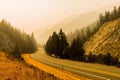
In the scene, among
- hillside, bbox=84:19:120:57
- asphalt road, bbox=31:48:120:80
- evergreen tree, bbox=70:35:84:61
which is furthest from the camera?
hillside, bbox=84:19:120:57

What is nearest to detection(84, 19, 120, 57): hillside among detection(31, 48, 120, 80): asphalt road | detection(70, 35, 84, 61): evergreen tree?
detection(70, 35, 84, 61): evergreen tree

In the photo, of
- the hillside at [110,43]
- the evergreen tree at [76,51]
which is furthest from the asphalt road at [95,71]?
the hillside at [110,43]

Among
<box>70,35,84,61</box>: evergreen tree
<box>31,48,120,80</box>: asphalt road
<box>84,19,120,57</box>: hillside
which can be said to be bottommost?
<box>31,48,120,80</box>: asphalt road

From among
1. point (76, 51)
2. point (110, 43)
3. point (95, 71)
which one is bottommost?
point (95, 71)

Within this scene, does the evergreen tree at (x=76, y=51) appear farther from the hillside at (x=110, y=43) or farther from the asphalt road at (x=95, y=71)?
the hillside at (x=110, y=43)

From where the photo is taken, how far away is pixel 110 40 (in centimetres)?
11275

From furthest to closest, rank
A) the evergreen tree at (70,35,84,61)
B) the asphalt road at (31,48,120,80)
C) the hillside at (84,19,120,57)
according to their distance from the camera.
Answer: the hillside at (84,19,120,57)
the evergreen tree at (70,35,84,61)
the asphalt road at (31,48,120,80)

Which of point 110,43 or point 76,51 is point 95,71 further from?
point 110,43

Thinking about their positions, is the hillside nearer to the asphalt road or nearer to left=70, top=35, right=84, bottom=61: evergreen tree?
left=70, top=35, right=84, bottom=61: evergreen tree

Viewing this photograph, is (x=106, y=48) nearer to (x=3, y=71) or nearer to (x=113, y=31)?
(x=113, y=31)

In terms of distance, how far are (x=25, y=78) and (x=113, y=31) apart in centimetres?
10856

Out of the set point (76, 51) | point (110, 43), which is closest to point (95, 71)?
point (76, 51)

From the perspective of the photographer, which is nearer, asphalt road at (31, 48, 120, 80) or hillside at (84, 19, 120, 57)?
asphalt road at (31, 48, 120, 80)

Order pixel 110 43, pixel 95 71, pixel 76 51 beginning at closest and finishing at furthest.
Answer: pixel 95 71 < pixel 76 51 < pixel 110 43
